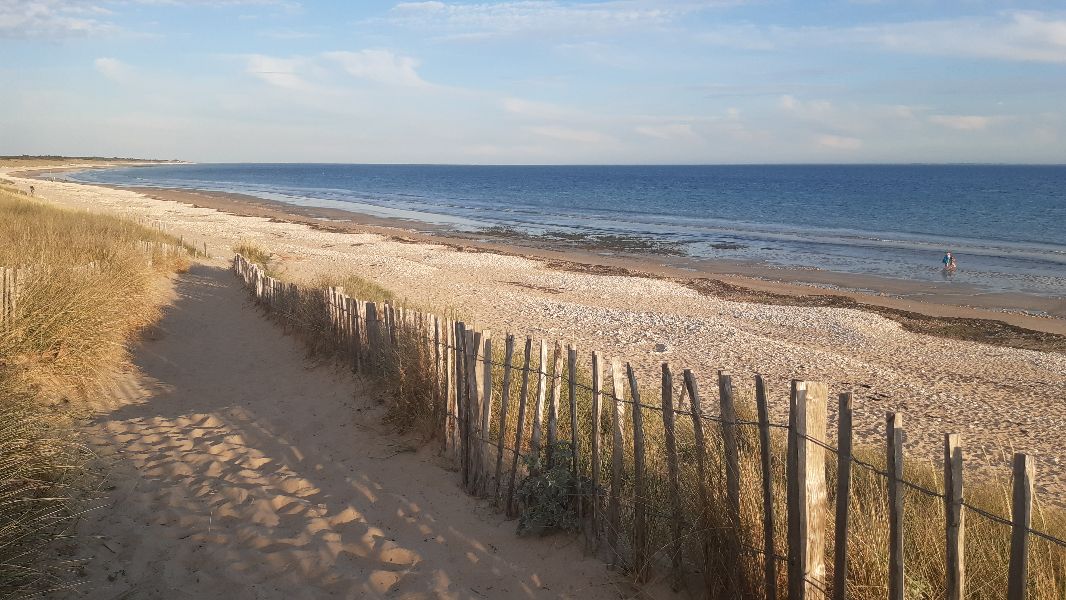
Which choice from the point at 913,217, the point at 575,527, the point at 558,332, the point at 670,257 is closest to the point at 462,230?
the point at 670,257

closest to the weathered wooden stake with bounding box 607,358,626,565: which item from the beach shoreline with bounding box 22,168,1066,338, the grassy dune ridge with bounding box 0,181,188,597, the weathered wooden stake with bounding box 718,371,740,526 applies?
the weathered wooden stake with bounding box 718,371,740,526

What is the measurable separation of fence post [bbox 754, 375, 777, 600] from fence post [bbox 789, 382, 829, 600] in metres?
0.10

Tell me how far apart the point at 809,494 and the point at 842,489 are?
6.8 inches

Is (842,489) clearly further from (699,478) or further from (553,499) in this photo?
(553,499)

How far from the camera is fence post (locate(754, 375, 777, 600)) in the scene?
3.51 m

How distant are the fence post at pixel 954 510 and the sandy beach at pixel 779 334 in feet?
15.1

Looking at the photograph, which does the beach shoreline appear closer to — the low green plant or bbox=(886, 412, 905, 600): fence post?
the low green plant

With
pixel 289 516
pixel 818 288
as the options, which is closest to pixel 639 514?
pixel 289 516

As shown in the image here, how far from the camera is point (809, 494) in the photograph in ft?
11.3

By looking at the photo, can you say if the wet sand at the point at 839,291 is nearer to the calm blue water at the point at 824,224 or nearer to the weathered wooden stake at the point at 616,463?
the calm blue water at the point at 824,224

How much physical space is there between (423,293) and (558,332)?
210 inches

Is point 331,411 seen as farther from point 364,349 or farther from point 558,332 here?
point 558,332

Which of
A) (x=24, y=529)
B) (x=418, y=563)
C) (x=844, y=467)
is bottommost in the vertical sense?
(x=418, y=563)

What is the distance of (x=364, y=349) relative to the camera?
8305mm
